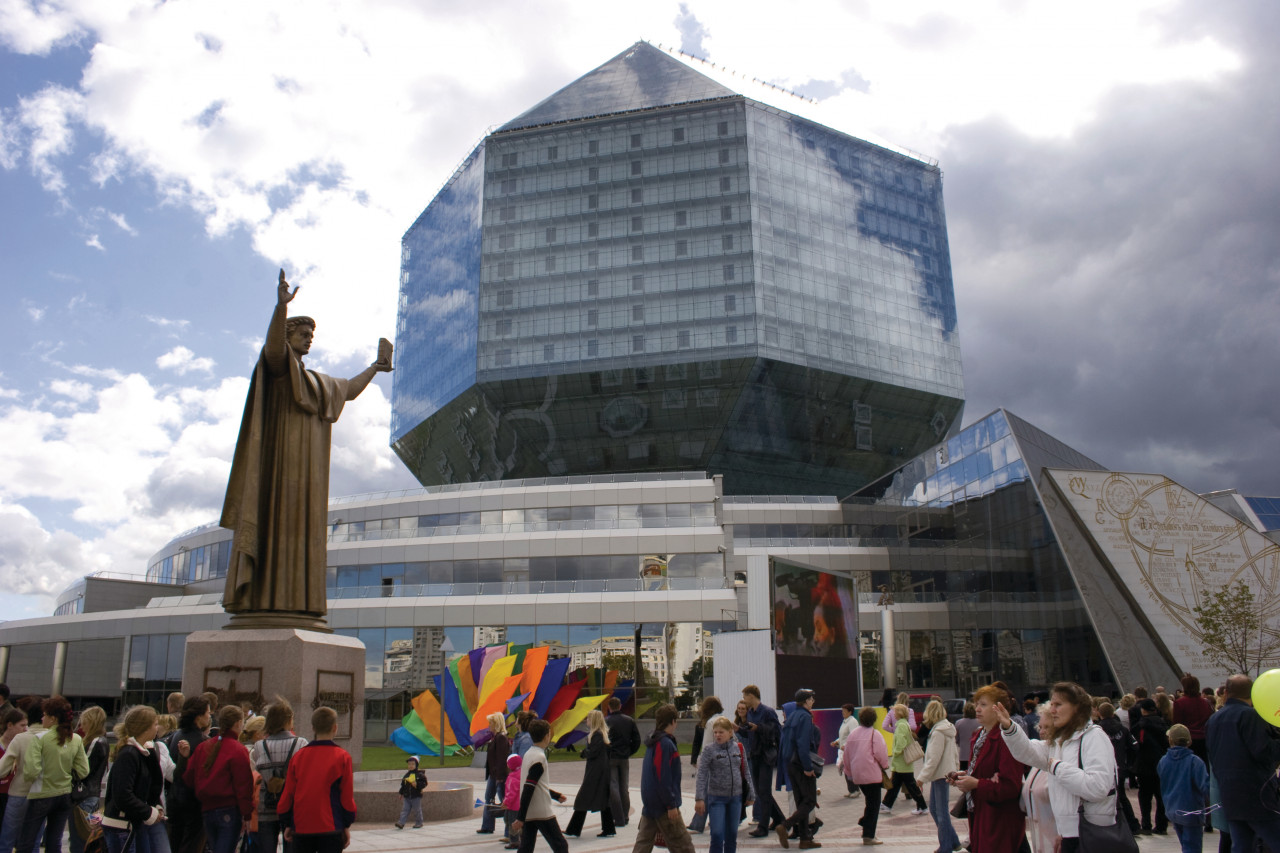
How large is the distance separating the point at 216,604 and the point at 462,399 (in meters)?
29.0

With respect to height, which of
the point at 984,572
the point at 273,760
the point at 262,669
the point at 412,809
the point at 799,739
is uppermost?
the point at 984,572

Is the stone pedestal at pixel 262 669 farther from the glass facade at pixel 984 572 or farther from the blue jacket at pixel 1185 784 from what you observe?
the glass facade at pixel 984 572

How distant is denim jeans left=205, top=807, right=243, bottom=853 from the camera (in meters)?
7.64

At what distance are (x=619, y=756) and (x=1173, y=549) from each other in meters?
26.4

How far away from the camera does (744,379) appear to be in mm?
69750

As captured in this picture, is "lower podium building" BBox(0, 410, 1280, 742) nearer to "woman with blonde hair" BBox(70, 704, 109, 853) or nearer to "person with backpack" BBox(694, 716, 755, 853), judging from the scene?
"person with backpack" BBox(694, 716, 755, 853)

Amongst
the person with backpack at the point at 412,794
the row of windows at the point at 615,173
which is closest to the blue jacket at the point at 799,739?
the person with backpack at the point at 412,794

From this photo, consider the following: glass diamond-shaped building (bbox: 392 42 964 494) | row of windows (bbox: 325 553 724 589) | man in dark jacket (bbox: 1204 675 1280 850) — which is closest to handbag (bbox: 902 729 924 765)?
man in dark jacket (bbox: 1204 675 1280 850)

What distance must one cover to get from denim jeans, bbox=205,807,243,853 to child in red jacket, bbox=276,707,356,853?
65 centimetres

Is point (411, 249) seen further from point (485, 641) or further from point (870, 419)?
point (485, 641)

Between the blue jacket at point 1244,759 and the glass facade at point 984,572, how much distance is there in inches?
1015

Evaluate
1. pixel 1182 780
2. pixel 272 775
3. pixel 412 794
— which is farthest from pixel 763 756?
pixel 272 775

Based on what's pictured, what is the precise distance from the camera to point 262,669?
11539 mm

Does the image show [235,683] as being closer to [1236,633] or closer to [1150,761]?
[1150,761]
